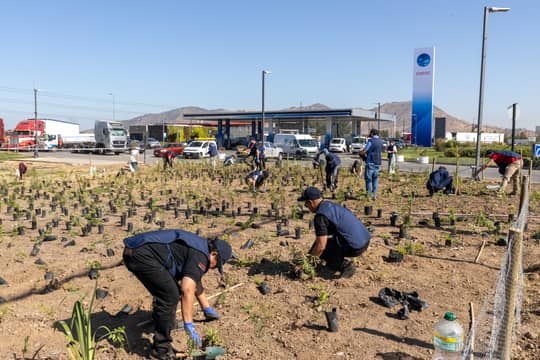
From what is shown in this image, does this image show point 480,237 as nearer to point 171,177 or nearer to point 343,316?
point 343,316

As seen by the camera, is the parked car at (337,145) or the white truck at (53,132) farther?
the white truck at (53,132)

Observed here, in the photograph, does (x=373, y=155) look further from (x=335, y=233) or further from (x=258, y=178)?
(x=335, y=233)

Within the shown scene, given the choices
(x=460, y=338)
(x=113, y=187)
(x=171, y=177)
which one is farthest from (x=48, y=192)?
(x=460, y=338)

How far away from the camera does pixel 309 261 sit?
17.1 ft

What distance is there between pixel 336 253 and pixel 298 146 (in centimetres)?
2634

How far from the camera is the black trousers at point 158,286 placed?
3.52 metres

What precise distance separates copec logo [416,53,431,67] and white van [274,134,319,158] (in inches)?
638

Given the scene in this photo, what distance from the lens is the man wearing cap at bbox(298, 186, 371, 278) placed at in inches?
192

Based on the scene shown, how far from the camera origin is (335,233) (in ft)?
16.5

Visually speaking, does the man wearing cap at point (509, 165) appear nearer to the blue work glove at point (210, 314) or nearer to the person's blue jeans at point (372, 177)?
the person's blue jeans at point (372, 177)

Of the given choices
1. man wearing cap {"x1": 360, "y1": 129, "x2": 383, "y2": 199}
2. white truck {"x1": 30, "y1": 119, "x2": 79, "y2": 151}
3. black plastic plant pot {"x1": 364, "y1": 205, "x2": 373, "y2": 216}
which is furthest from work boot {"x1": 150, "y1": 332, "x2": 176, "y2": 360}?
white truck {"x1": 30, "y1": 119, "x2": 79, "y2": 151}

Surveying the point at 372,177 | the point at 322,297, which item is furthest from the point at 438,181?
the point at 322,297

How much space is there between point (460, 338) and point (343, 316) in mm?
1170

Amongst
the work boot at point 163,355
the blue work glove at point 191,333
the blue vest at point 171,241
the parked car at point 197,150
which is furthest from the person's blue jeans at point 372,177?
the parked car at point 197,150
